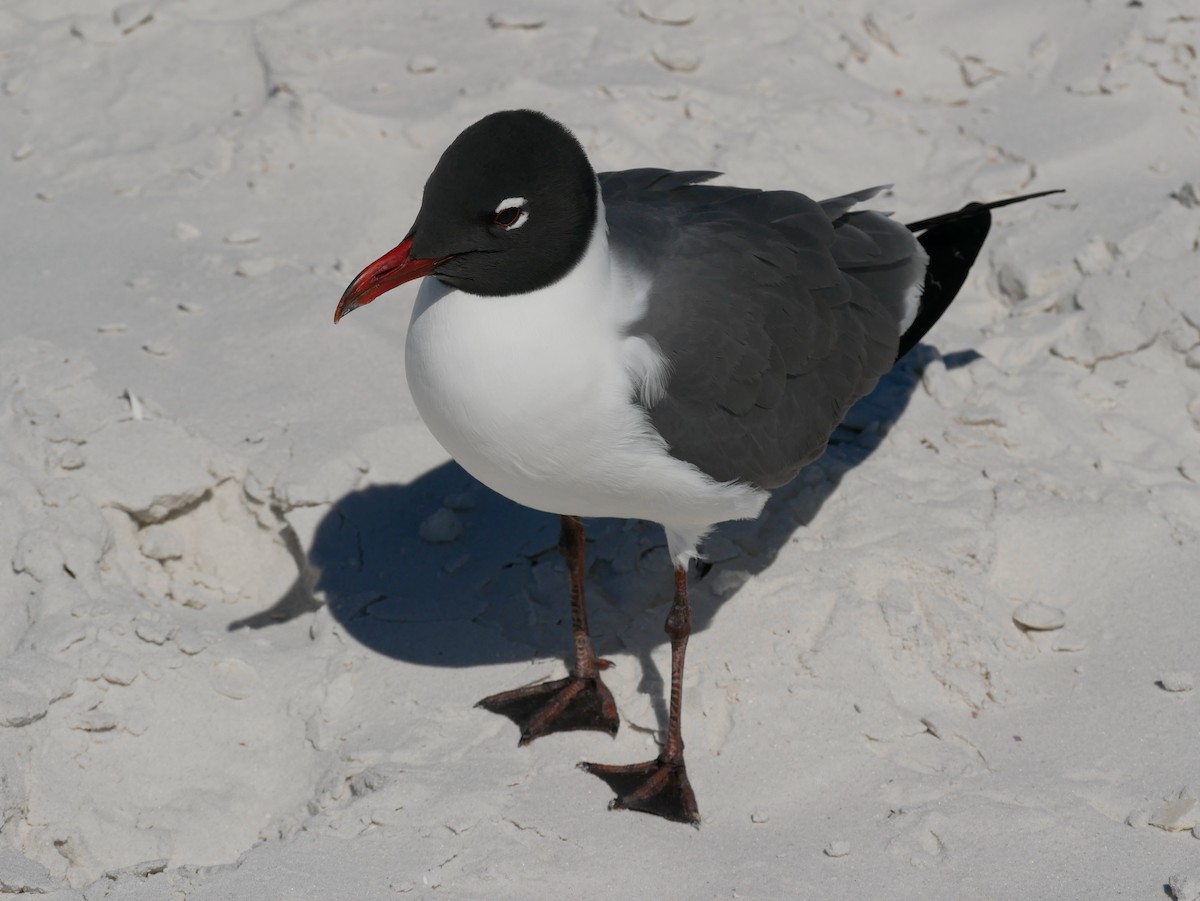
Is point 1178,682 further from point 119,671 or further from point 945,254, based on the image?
point 119,671

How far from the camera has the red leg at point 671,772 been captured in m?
4.28

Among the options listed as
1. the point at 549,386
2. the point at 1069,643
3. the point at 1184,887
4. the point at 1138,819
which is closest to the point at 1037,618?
the point at 1069,643

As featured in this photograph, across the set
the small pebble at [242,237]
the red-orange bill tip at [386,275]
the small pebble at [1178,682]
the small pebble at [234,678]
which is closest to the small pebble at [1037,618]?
the small pebble at [1178,682]

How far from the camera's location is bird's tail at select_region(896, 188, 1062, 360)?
5.12 m

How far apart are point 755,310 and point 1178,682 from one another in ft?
5.82

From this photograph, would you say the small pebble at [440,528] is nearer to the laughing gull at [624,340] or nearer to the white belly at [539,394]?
the laughing gull at [624,340]

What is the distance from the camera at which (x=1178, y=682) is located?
453 cm

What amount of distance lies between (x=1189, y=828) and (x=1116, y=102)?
4267 mm

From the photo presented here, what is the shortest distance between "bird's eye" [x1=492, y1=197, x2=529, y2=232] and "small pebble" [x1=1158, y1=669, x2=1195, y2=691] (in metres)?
2.49

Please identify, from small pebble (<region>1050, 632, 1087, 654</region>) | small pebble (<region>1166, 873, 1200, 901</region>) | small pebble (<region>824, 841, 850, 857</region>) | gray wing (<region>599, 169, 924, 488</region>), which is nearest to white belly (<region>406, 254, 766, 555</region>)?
gray wing (<region>599, 169, 924, 488</region>)

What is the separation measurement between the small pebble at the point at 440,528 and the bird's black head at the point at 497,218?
1452 mm

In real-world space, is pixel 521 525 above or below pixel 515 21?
below

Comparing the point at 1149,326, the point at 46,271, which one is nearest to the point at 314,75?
the point at 46,271

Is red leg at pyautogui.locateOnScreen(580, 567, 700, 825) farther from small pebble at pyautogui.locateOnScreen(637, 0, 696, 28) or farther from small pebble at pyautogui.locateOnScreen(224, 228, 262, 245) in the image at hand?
small pebble at pyautogui.locateOnScreen(637, 0, 696, 28)
